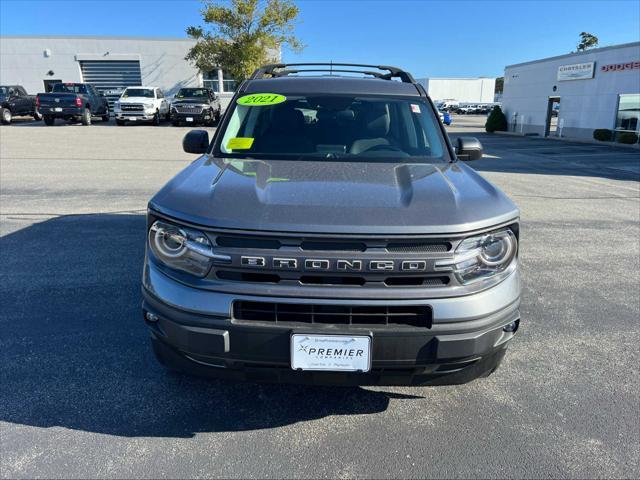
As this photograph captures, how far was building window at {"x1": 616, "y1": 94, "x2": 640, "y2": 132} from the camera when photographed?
21078 millimetres

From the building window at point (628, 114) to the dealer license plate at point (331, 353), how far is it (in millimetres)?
24191

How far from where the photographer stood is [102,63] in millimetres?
36438

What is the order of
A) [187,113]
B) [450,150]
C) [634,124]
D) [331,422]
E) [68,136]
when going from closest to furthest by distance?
[331,422], [450,150], [68,136], [634,124], [187,113]

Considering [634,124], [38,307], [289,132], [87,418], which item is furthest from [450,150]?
[634,124]

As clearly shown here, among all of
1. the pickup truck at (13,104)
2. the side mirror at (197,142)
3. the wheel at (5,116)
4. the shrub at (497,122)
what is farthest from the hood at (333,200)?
the shrub at (497,122)

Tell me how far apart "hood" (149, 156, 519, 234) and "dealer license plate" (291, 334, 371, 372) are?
0.48 meters

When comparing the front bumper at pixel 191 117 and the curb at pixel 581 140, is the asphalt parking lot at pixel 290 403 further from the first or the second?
the front bumper at pixel 191 117

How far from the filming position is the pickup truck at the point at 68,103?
23828mm

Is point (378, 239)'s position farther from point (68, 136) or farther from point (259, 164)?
point (68, 136)

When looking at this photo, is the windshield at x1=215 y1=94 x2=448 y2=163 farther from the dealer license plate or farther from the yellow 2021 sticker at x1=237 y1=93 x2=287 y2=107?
the dealer license plate

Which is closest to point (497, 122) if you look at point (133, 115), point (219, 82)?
point (219, 82)

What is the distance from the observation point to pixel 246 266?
211 cm

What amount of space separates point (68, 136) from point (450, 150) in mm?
19968

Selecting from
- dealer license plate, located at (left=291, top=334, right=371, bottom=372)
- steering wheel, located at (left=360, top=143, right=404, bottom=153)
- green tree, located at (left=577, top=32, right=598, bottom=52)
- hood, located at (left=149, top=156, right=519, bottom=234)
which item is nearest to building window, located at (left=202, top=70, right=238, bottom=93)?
steering wheel, located at (left=360, top=143, right=404, bottom=153)
